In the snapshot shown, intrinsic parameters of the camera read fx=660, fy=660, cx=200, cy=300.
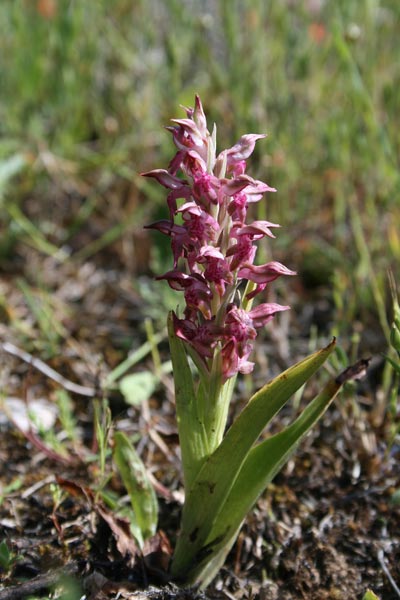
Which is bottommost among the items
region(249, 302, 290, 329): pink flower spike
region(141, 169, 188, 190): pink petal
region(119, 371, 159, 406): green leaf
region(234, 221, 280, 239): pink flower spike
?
region(119, 371, 159, 406): green leaf

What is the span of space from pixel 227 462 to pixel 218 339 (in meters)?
0.22

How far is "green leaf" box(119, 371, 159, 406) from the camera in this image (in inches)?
71.4

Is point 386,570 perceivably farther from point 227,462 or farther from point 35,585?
point 35,585

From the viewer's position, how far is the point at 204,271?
1115 millimetres

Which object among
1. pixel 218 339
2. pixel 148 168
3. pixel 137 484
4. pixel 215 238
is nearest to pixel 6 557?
pixel 137 484

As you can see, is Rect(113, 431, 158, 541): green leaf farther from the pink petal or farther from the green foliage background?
the green foliage background

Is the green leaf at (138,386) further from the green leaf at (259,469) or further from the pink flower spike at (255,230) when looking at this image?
the pink flower spike at (255,230)

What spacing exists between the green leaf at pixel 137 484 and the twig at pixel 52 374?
0.55 m

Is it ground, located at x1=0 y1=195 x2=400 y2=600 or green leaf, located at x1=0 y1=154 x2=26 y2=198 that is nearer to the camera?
ground, located at x1=0 y1=195 x2=400 y2=600

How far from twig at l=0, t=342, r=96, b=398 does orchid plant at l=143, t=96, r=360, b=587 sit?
74 centimetres

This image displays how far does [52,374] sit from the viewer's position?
6.48 feet

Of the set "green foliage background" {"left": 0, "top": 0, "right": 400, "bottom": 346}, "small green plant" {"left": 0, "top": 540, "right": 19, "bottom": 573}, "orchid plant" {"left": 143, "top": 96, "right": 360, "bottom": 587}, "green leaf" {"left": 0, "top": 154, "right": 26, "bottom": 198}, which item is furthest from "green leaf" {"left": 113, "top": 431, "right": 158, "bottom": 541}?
"green leaf" {"left": 0, "top": 154, "right": 26, "bottom": 198}

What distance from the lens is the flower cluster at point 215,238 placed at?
1080 mm

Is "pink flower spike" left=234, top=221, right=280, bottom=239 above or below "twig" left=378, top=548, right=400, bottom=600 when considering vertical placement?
above
